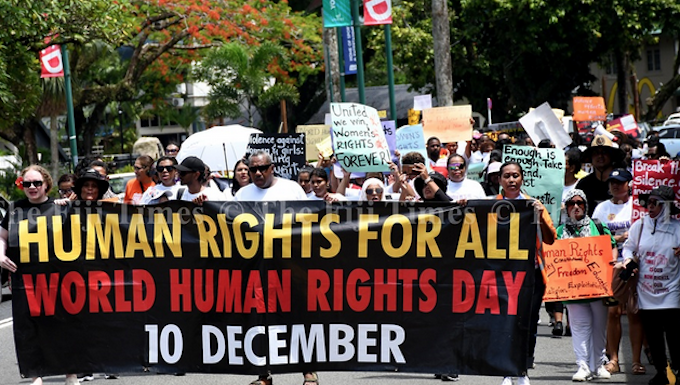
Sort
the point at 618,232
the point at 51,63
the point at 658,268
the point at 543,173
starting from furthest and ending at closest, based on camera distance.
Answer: the point at 51,63 → the point at 543,173 → the point at 618,232 → the point at 658,268

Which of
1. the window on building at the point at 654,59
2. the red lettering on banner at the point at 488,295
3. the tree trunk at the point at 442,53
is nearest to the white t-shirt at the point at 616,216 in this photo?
the red lettering on banner at the point at 488,295

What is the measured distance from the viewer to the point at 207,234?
767 centimetres

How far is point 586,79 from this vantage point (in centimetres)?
4206

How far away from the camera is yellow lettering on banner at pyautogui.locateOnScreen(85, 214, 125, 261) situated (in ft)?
25.3

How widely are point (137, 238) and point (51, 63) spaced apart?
18.8m

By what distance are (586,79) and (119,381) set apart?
34817mm

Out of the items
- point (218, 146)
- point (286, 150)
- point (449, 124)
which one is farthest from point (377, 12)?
point (286, 150)

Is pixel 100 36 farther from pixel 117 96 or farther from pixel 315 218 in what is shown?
pixel 117 96

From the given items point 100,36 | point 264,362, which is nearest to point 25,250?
point 264,362

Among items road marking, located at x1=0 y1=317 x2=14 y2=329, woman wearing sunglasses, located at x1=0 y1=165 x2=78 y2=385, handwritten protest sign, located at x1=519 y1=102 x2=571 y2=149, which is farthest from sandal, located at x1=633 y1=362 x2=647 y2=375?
road marking, located at x1=0 y1=317 x2=14 y2=329

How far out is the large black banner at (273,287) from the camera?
739 cm

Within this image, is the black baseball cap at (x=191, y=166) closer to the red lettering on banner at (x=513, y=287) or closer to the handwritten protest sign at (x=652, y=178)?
the red lettering on banner at (x=513, y=287)

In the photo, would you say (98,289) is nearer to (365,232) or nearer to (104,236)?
(104,236)

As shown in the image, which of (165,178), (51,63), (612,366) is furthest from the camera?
(51,63)
